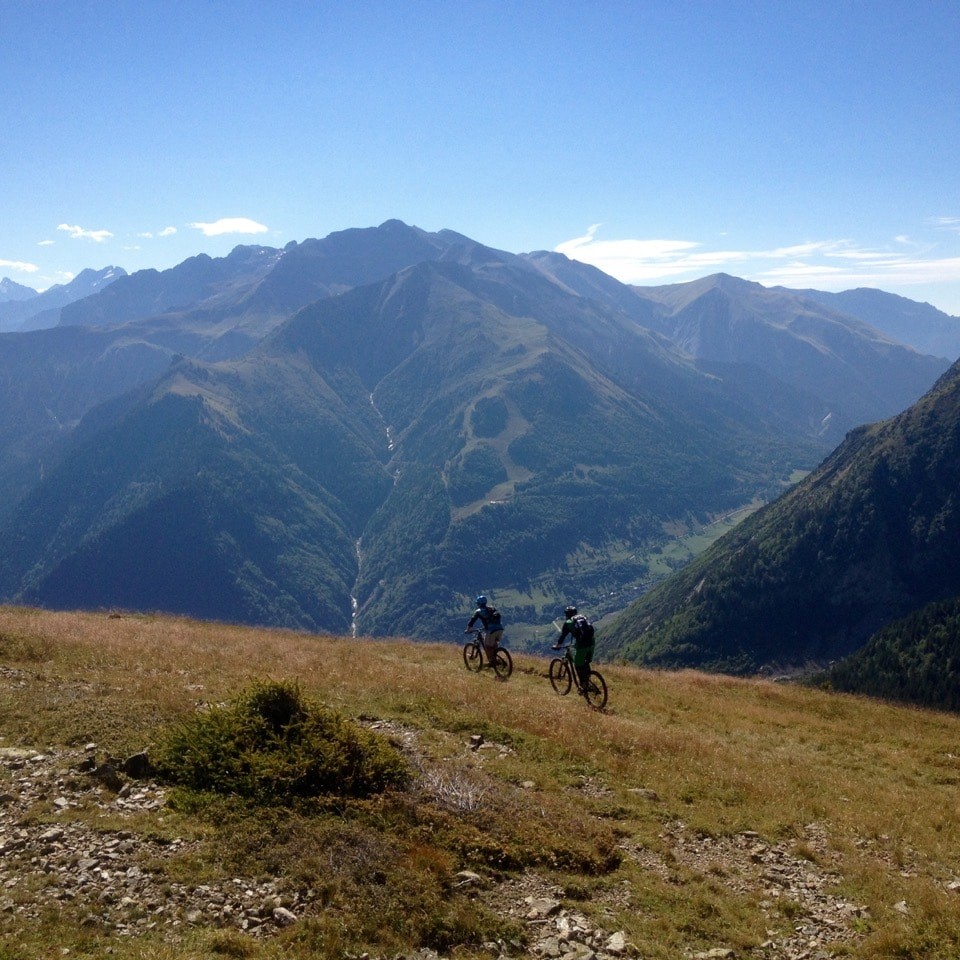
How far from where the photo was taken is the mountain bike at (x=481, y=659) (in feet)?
85.8

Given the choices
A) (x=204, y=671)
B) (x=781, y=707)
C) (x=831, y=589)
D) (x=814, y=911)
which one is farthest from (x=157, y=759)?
(x=831, y=589)

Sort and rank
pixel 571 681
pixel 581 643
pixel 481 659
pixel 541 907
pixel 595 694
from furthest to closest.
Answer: pixel 481 659, pixel 571 681, pixel 595 694, pixel 581 643, pixel 541 907

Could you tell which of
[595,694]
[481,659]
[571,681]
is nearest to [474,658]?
[481,659]

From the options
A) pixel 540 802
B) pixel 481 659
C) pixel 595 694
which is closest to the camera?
pixel 540 802

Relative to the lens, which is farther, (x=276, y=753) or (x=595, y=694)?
(x=595, y=694)

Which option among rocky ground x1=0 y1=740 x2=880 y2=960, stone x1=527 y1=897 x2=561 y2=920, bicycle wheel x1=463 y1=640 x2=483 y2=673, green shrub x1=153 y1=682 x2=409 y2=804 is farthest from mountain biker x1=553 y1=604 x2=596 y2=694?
stone x1=527 y1=897 x2=561 y2=920

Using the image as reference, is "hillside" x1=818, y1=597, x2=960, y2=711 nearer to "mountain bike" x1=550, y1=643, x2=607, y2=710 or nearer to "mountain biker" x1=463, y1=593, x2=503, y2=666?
"mountain bike" x1=550, y1=643, x2=607, y2=710

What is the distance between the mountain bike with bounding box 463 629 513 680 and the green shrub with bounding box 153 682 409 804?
1241 cm

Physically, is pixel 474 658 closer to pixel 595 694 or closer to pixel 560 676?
pixel 560 676

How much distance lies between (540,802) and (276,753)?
5.04 meters

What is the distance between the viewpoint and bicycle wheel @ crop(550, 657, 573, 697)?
23.9 m

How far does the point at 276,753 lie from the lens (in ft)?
41.3

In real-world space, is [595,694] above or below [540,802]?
below

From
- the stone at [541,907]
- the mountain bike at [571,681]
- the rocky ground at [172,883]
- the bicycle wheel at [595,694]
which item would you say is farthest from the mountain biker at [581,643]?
the stone at [541,907]
